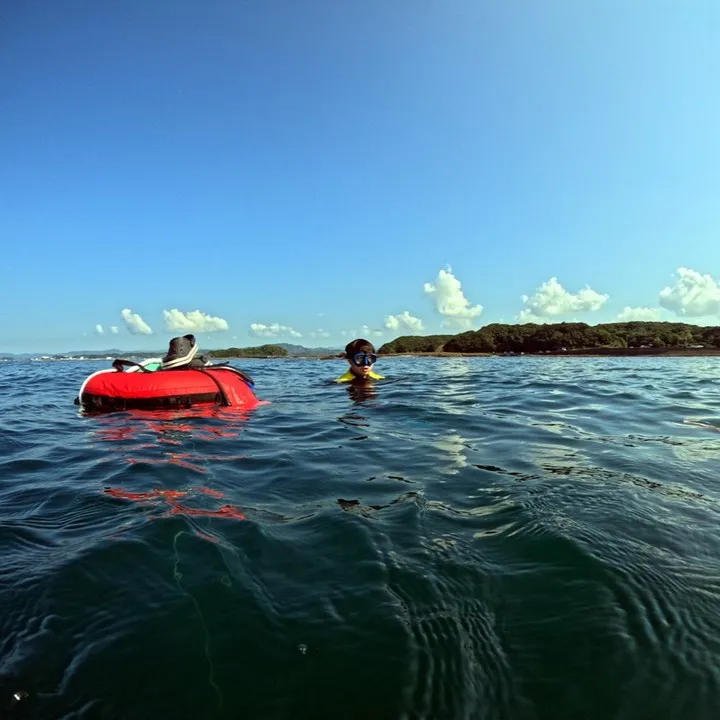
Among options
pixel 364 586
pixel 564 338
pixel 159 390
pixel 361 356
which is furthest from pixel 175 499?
pixel 564 338

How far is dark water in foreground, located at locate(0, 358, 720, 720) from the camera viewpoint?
1859 mm

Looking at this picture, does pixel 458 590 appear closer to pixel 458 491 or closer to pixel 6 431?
pixel 458 491

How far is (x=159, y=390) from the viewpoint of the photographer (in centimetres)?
891

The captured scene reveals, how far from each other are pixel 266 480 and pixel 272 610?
235cm

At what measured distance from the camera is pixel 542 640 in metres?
2.13

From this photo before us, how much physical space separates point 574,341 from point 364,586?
6034 centimetres

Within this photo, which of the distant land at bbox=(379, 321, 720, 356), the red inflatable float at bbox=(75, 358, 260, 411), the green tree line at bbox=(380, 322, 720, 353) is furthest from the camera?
the green tree line at bbox=(380, 322, 720, 353)

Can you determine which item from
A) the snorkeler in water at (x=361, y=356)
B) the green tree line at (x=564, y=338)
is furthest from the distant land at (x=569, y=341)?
the snorkeler in water at (x=361, y=356)

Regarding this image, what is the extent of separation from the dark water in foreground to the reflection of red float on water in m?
0.03

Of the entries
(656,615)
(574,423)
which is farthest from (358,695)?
(574,423)

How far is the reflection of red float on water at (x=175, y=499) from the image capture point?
362 centimetres

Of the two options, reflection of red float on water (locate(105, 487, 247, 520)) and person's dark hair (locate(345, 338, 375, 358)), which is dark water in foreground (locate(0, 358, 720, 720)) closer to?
reflection of red float on water (locate(105, 487, 247, 520))

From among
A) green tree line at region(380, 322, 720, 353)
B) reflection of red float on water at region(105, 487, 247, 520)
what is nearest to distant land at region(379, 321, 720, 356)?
green tree line at region(380, 322, 720, 353)

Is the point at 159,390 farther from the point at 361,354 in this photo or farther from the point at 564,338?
the point at 564,338
